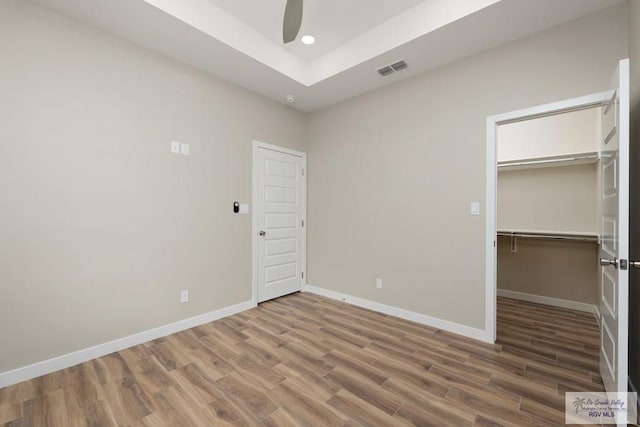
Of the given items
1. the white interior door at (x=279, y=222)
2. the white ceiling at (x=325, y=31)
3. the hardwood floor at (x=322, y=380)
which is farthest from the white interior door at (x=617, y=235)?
the white interior door at (x=279, y=222)

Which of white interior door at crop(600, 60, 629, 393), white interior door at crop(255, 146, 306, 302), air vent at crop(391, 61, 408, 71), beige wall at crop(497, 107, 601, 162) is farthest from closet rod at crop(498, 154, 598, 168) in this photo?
white interior door at crop(255, 146, 306, 302)

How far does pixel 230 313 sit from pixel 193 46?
3033mm

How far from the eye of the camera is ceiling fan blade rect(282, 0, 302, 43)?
1.83 meters

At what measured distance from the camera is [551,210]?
12.4 ft

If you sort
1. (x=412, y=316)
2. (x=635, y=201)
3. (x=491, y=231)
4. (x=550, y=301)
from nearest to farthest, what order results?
(x=635, y=201), (x=491, y=231), (x=412, y=316), (x=550, y=301)

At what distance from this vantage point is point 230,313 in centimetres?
340

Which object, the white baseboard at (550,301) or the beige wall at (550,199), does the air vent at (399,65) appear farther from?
the white baseboard at (550,301)

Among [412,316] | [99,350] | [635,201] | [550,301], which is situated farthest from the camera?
[550,301]

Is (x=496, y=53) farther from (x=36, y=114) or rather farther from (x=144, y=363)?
(x=144, y=363)

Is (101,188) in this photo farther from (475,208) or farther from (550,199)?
(550,199)

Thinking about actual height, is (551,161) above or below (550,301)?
above

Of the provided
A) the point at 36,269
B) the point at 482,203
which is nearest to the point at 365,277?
the point at 482,203

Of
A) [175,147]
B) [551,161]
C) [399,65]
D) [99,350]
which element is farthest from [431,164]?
[99,350]

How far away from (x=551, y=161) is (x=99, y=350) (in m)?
5.55
